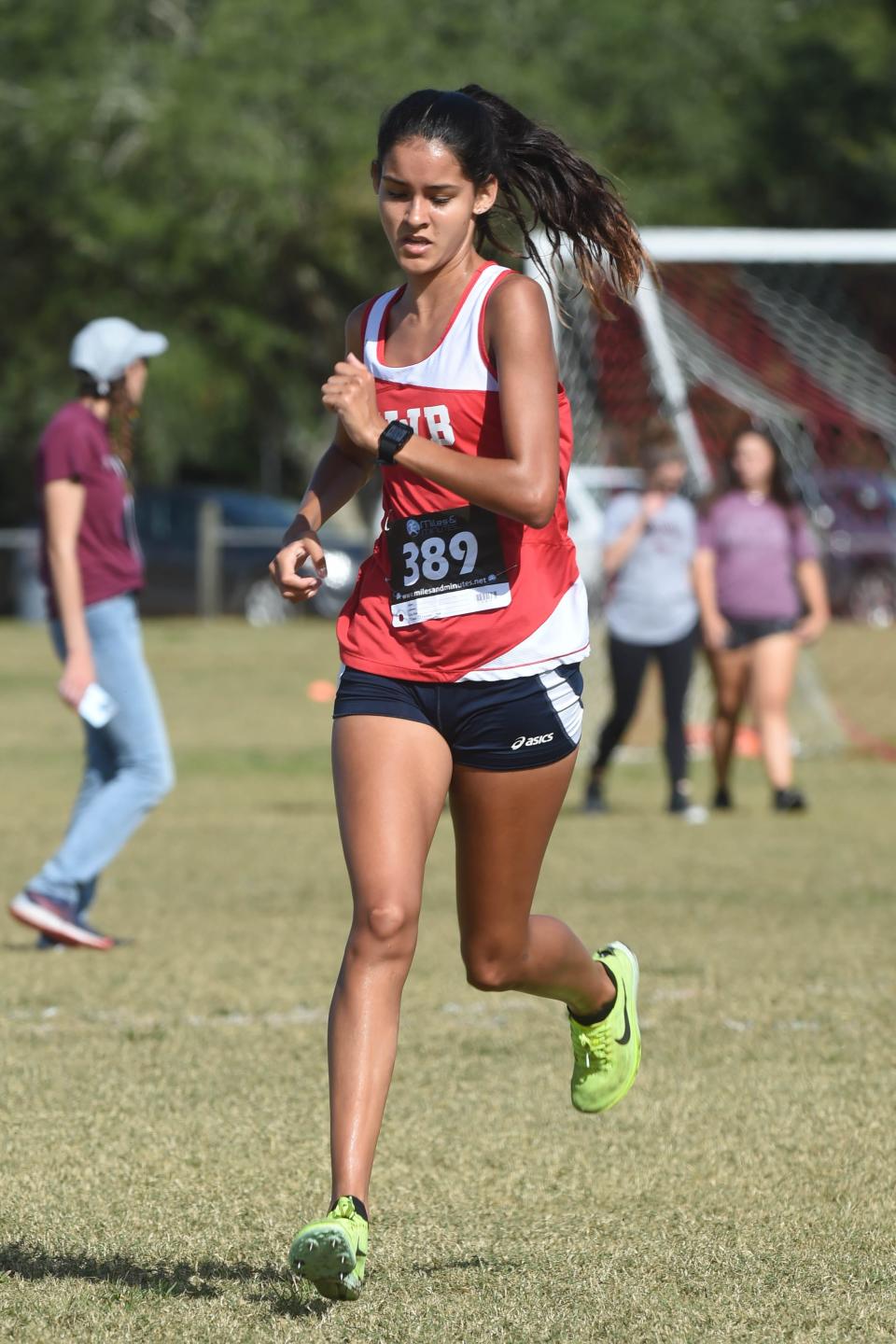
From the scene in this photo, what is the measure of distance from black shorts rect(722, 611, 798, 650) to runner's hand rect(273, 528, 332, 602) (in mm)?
8406

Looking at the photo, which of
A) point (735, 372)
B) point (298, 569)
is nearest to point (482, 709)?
point (298, 569)

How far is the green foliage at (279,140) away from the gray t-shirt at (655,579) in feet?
62.0

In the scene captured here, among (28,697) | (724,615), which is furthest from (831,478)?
(724,615)

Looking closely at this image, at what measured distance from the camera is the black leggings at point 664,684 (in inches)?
505

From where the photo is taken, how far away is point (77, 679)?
7.80 metres

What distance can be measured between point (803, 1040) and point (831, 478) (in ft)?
54.3

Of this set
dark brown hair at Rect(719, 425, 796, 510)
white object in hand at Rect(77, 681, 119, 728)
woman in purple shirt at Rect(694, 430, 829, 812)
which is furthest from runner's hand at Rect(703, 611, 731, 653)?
white object in hand at Rect(77, 681, 119, 728)

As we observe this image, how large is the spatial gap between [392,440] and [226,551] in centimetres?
2706

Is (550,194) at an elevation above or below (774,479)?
above

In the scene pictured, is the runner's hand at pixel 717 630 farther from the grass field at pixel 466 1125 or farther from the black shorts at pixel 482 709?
the black shorts at pixel 482 709

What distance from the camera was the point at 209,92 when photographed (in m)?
31.0

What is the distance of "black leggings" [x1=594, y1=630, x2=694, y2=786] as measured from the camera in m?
12.8

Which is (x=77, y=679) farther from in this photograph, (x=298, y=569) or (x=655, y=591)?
(x=655, y=591)

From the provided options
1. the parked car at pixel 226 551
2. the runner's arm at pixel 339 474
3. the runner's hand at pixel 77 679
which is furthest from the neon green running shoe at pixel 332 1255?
the parked car at pixel 226 551
